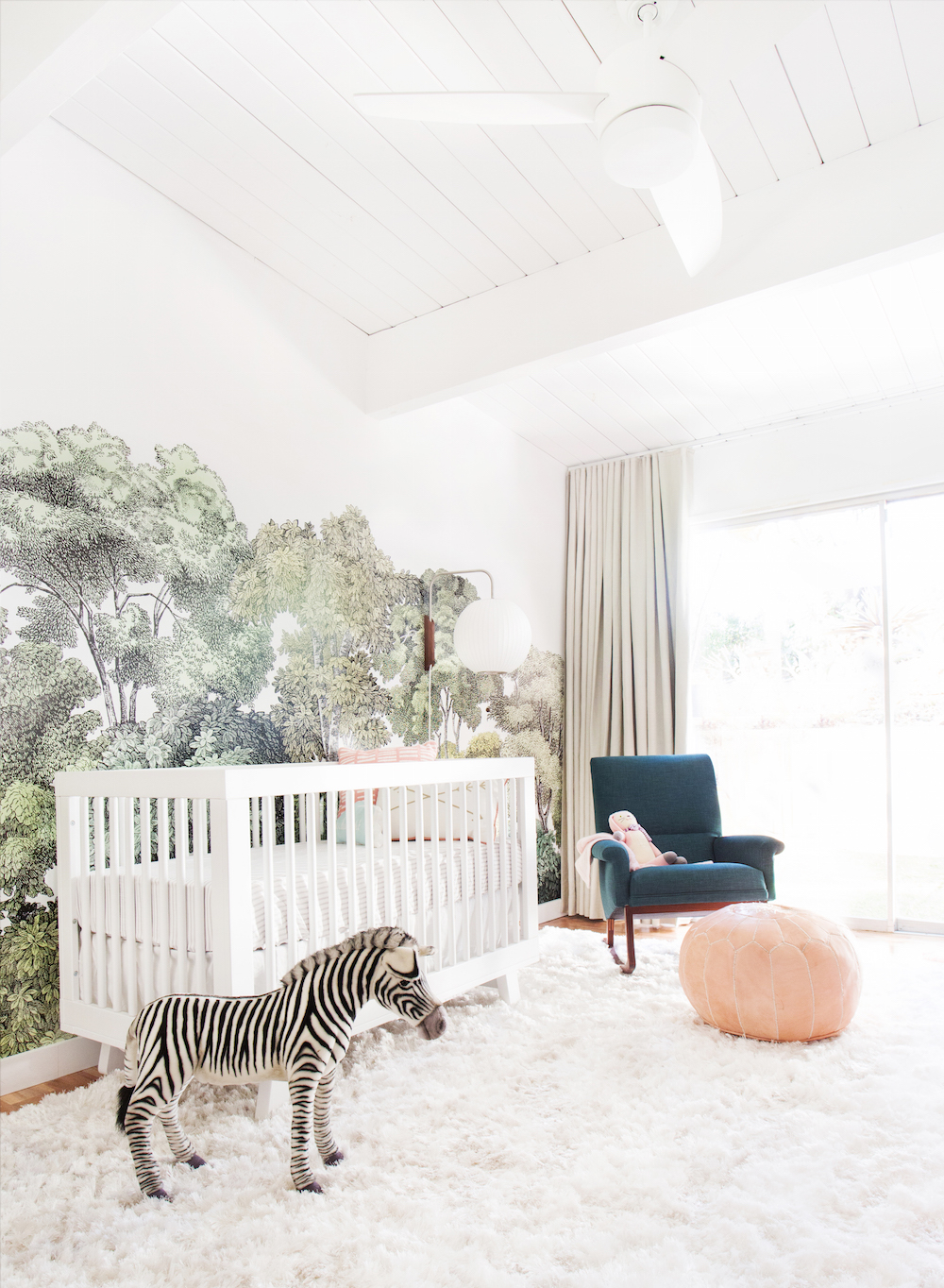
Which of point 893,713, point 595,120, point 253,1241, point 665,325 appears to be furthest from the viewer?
point 893,713

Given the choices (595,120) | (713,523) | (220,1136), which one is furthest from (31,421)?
(713,523)

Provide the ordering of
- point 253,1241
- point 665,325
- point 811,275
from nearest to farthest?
point 253,1241 < point 811,275 < point 665,325

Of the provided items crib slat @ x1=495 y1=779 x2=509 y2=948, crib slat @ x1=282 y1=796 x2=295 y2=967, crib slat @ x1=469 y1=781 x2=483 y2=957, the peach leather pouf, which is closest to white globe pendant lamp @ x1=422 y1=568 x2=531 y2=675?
crib slat @ x1=495 y1=779 x2=509 y2=948

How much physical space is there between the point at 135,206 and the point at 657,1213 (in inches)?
111

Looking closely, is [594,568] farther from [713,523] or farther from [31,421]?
[31,421]

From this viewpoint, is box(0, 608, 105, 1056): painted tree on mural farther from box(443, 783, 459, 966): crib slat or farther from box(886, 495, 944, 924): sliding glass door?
box(886, 495, 944, 924): sliding glass door

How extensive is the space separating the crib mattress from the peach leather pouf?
28.4 inches

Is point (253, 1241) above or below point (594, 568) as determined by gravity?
below

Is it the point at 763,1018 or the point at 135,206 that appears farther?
the point at 135,206

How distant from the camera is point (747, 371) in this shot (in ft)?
11.4

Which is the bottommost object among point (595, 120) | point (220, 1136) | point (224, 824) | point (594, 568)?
point (220, 1136)

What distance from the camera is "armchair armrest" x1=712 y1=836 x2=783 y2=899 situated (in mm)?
3074

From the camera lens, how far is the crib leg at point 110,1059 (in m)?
2.05

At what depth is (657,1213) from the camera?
1.41 meters
